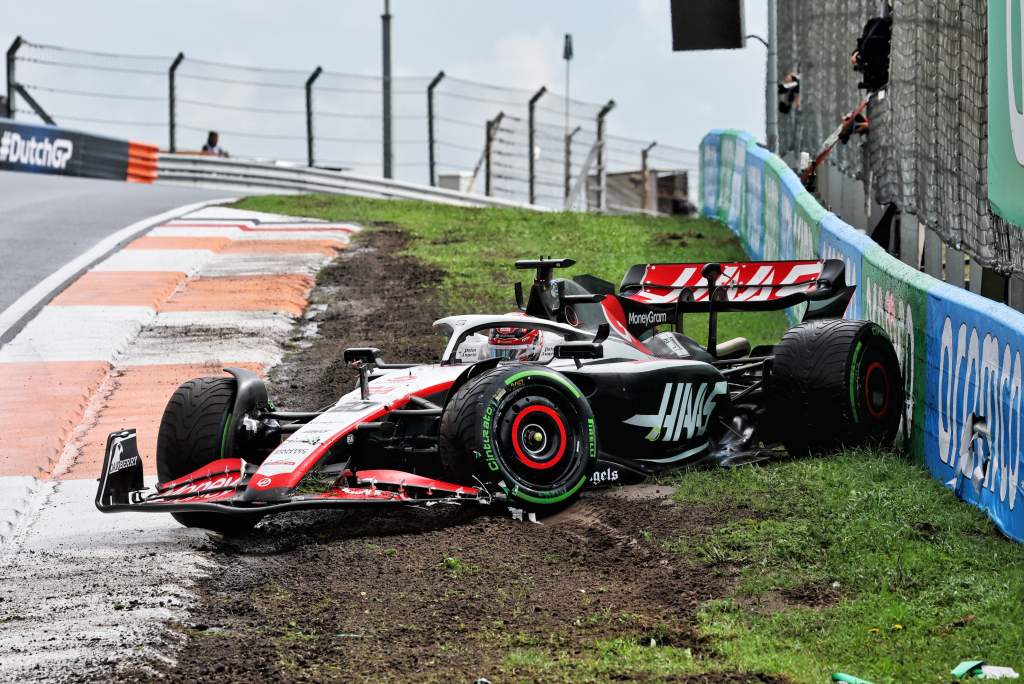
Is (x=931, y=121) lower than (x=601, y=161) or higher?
lower

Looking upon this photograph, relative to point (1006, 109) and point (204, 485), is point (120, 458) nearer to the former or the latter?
point (204, 485)

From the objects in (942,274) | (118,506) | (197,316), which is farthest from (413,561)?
(197,316)

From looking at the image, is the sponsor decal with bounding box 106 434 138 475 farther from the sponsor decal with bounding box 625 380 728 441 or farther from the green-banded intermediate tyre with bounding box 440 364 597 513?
the sponsor decal with bounding box 625 380 728 441

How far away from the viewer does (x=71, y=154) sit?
29.6 m

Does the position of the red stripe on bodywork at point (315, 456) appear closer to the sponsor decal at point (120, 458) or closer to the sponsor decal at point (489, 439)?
the sponsor decal at point (489, 439)

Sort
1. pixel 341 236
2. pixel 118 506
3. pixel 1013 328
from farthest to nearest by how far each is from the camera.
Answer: pixel 341 236, pixel 118 506, pixel 1013 328

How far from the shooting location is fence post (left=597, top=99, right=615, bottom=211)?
1286 inches

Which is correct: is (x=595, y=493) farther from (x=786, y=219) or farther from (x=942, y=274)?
(x=786, y=219)

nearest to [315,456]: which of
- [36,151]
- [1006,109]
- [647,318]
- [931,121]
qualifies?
[647,318]

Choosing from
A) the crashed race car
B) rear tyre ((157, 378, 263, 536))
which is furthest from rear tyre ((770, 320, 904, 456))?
rear tyre ((157, 378, 263, 536))

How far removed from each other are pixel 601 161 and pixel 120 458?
85.4ft

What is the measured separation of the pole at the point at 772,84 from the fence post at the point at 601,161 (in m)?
11.9

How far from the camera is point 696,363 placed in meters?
9.23

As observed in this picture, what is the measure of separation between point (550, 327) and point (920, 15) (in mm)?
5395
